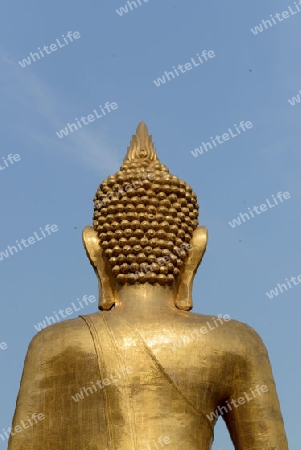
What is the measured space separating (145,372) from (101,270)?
1.43 metres

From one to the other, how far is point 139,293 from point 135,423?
1413 millimetres

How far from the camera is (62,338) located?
8.67 m

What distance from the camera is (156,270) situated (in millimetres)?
9195

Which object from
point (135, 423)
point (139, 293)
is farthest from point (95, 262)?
point (135, 423)

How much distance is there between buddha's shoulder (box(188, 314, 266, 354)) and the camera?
8.78 meters

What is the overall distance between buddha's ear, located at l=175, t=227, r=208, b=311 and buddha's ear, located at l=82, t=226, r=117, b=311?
2.23 feet

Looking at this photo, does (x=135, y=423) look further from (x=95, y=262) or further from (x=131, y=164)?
(x=131, y=164)

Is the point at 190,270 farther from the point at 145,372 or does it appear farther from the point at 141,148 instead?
the point at 141,148

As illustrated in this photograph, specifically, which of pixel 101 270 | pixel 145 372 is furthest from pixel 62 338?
pixel 101 270

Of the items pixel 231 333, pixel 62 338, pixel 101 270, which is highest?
pixel 101 270
